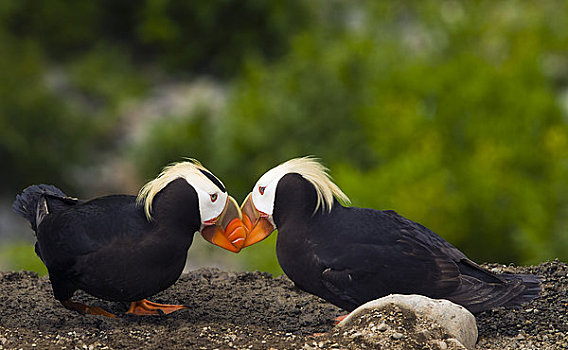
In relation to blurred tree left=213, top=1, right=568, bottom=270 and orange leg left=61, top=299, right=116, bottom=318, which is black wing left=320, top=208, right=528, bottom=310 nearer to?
orange leg left=61, top=299, right=116, bottom=318

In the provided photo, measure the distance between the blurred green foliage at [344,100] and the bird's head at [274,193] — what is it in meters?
1.70

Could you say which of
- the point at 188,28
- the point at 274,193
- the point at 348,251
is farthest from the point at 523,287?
the point at 188,28

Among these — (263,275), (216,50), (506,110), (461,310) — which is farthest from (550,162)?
(216,50)

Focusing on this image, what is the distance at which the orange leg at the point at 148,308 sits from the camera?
122 inches

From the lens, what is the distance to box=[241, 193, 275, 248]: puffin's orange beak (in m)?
2.92

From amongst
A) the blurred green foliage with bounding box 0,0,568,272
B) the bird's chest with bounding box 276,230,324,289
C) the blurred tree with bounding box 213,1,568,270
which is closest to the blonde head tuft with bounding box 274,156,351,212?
the bird's chest with bounding box 276,230,324,289

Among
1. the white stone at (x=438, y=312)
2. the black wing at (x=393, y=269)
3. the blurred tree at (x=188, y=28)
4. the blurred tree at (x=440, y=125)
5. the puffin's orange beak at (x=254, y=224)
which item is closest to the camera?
the white stone at (x=438, y=312)

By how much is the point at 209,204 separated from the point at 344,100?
12.5 ft

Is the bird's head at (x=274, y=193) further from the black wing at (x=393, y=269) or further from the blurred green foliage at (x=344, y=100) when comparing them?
the blurred green foliage at (x=344, y=100)

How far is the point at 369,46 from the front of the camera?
288 inches

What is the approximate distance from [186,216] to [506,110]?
11.5 feet

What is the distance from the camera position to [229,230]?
2.93 metres

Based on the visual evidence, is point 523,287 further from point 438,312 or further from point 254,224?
point 254,224

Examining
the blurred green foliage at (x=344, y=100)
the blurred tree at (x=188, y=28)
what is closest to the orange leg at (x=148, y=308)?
the blurred green foliage at (x=344, y=100)
